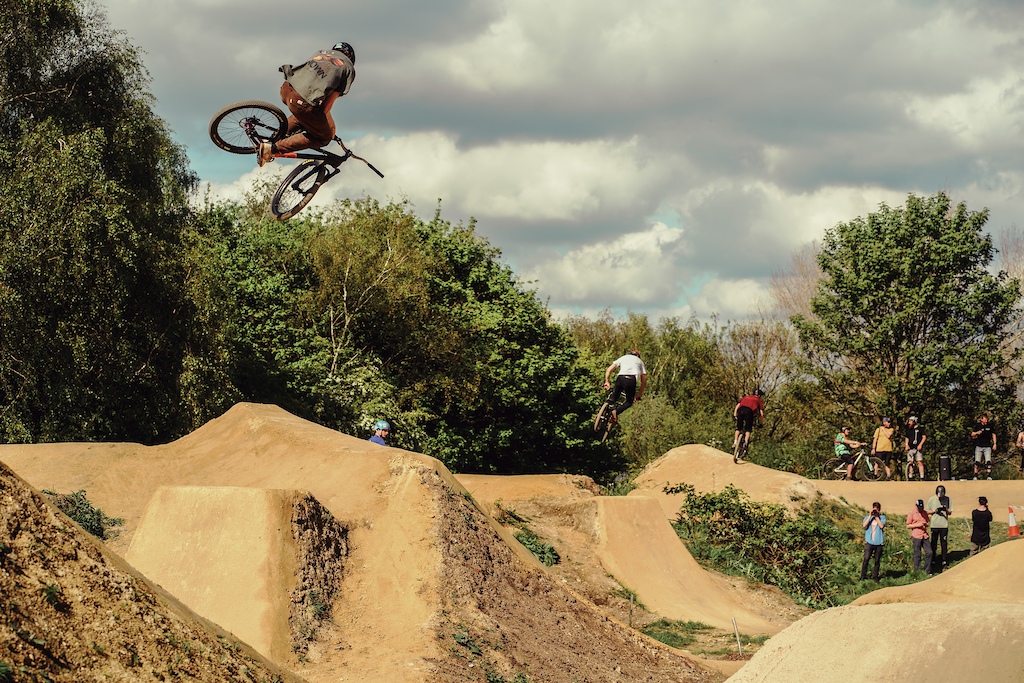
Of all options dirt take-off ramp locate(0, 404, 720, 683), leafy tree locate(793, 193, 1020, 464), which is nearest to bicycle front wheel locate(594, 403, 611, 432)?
dirt take-off ramp locate(0, 404, 720, 683)

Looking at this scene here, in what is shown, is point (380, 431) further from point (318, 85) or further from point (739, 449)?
point (739, 449)

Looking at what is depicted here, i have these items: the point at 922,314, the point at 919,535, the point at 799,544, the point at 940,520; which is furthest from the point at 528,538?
the point at 922,314

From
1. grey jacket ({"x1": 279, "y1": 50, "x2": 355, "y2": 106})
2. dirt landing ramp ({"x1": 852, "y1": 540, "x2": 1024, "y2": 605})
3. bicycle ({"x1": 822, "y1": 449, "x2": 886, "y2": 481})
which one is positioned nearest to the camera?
grey jacket ({"x1": 279, "y1": 50, "x2": 355, "y2": 106})

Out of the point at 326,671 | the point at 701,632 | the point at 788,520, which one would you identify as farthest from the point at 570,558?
the point at 326,671

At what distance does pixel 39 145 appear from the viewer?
69.8ft

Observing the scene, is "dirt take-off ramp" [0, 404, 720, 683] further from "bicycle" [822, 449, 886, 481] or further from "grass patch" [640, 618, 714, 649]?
"bicycle" [822, 449, 886, 481]

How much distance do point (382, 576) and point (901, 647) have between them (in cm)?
621

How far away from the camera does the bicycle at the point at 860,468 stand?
29.1 m

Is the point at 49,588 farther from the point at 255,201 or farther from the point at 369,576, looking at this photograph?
the point at 255,201

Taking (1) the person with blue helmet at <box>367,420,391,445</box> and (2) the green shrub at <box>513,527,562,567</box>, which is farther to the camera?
(2) the green shrub at <box>513,527,562,567</box>

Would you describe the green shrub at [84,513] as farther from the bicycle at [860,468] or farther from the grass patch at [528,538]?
the bicycle at [860,468]

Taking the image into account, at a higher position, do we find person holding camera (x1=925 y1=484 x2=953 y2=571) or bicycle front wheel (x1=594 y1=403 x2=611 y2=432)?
bicycle front wheel (x1=594 y1=403 x2=611 y2=432)

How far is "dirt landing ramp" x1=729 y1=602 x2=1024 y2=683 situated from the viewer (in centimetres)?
979

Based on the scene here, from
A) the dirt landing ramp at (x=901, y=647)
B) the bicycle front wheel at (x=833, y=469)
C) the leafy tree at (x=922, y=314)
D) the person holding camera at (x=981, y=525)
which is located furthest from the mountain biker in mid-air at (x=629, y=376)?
the leafy tree at (x=922, y=314)
